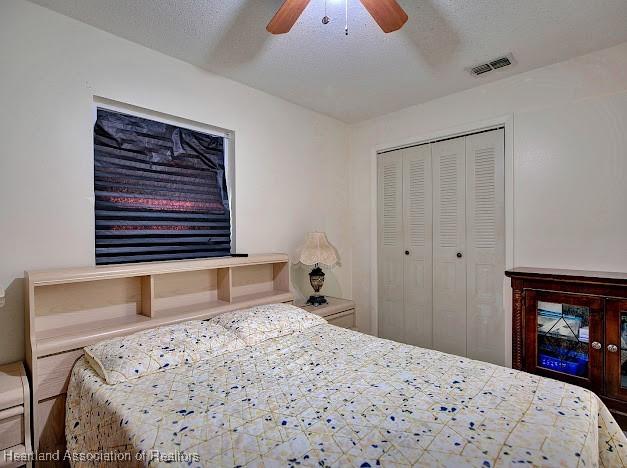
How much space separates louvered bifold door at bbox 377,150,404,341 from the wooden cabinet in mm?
1143

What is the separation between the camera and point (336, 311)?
9.79 feet

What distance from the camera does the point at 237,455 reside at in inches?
39.9

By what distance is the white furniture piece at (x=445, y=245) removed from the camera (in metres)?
2.77

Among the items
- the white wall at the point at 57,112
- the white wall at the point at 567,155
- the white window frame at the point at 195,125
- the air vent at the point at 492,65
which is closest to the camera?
the white wall at the point at 57,112

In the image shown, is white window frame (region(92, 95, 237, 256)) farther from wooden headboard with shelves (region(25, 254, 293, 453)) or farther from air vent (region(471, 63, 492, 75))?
air vent (region(471, 63, 492, 75))

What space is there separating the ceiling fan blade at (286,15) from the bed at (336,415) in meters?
1.69

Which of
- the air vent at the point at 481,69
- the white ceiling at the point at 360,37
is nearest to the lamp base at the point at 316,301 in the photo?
the white ceiling at the point at 360,37

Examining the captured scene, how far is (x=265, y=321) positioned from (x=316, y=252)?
967 millimetres

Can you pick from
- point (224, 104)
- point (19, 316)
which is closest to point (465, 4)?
point (224, 104)

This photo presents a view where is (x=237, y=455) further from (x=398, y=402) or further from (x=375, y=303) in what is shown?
(x=375, y=303)

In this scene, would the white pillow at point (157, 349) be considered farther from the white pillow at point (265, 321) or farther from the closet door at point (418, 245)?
the closet door at point (418, 245)

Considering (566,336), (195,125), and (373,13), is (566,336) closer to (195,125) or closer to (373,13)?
(373,13)

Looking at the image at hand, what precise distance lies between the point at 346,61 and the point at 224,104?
99 centimetres

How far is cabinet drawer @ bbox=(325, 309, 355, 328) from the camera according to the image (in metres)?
2.96
